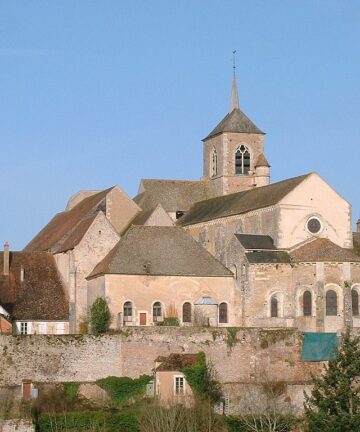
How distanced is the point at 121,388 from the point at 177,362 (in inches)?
111

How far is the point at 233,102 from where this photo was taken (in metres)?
96.1

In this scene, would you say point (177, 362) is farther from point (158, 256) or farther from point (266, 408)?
point (158, 256)

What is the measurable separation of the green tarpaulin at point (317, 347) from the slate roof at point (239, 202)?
11.3 metres

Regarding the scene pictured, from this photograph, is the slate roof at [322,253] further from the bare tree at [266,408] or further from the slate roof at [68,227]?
the slate roof at [68,227]

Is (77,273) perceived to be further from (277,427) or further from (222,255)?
(277,427)

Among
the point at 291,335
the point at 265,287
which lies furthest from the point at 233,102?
the point at 291,335

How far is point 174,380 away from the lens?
5925cm

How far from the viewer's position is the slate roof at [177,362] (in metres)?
59.6

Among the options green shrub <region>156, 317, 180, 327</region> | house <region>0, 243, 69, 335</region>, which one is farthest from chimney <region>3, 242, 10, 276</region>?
green shrub <region>156, 317, 180, 327</region>

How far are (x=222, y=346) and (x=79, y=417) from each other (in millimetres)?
8659

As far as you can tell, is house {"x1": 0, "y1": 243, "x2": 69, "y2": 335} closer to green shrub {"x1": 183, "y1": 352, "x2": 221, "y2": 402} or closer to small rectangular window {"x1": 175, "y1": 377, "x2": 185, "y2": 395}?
small rectangular window {"x1": 175, "y1": 377, "x2": 185, "y2": 395}

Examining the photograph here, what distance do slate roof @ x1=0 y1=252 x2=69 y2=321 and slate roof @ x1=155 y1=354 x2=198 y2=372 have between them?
→ 10790 mm

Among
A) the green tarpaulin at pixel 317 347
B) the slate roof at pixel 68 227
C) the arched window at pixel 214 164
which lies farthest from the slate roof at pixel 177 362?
the arched window at pixel 214 164

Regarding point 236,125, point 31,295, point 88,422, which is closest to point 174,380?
point 88,422
